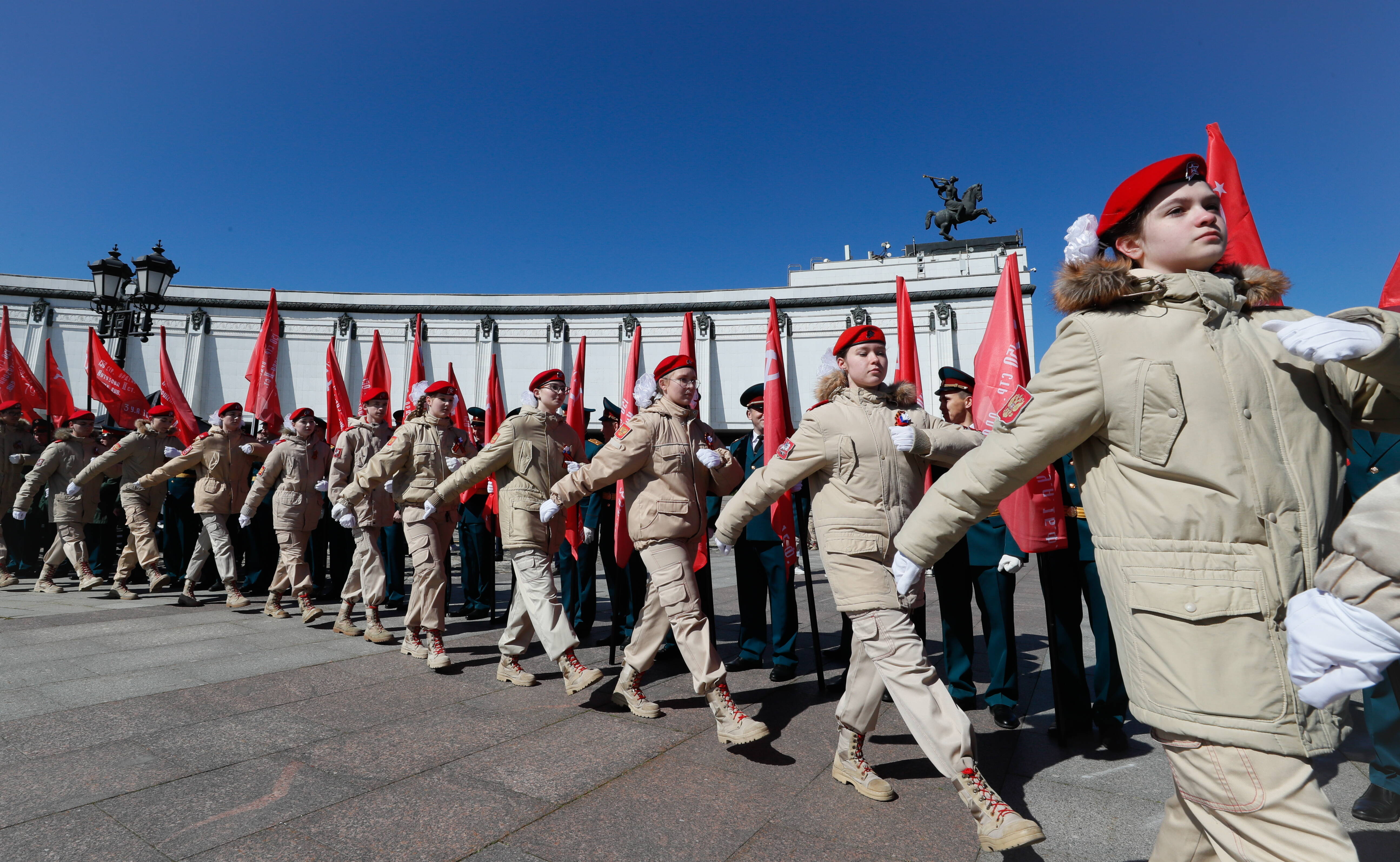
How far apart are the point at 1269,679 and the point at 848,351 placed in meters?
2.55

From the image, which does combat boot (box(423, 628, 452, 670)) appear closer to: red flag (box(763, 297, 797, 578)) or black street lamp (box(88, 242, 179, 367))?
red flag (box(763, 297, 797, 578))

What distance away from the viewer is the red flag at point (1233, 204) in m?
4.64

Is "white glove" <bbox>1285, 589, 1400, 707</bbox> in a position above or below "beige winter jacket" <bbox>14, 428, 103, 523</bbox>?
below

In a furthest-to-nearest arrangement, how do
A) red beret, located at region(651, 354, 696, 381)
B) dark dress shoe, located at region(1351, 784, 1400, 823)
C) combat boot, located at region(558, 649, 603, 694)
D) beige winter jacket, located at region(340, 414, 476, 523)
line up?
beige winter jacket, located at region(340, 414, 476, 523)
red beret, located at region(651, 354, 696, 381)
combat boot, located at region(558, 649, 603, 694)
dark dress shoe, located at region(1351, 784, 1400, 823)

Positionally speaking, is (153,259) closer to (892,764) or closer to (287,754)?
(287,754)

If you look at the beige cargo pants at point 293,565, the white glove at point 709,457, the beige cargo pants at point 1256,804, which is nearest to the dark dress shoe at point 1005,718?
the white glove at point 709,457

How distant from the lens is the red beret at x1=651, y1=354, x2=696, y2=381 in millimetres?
4816

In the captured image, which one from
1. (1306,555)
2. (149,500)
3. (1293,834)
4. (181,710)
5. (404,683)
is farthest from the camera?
(149,500)

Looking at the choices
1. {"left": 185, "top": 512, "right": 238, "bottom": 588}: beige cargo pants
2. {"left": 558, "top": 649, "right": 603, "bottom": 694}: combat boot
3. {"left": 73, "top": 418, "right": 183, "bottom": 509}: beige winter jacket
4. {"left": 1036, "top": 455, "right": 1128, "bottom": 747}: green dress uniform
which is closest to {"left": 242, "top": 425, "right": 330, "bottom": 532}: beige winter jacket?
{"left": 185, "top": 512, "right": 238, "bottom": 588}: beige cargo pants

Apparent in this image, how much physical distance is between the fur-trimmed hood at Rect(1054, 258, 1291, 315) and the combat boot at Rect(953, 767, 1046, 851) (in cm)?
173

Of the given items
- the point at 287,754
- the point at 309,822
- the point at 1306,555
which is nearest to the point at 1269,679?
the point at 1306,555

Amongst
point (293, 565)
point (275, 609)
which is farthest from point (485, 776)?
point (275, 609)

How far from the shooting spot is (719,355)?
38.5m

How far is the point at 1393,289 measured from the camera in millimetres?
4184
